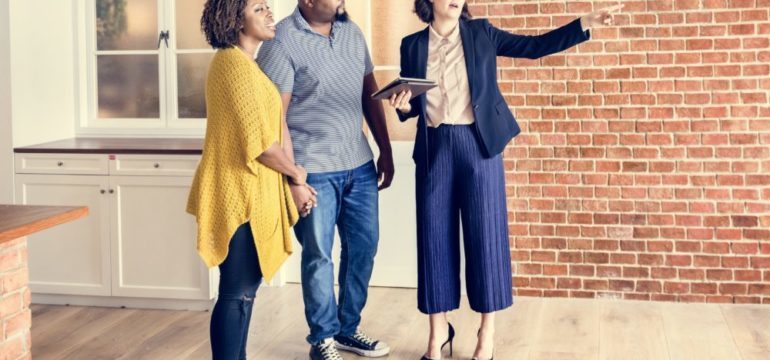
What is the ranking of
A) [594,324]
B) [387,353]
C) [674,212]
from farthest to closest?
[674,212] < [594,324] < [387,353]

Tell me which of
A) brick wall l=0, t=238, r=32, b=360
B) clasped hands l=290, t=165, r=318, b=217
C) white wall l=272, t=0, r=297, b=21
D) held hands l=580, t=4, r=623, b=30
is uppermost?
white wall l=272, t=0, r=297, b=21

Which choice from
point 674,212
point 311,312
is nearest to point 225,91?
point 311,312

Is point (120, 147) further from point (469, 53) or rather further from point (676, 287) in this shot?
point (676, 287)

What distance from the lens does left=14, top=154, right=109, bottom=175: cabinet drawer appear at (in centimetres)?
505

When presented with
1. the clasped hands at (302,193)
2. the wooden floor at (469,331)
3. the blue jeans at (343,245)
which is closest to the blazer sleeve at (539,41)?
the blue jeans at (343,245)

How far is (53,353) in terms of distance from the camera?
434 cm

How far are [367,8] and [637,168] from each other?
1.54 metres

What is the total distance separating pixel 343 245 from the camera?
4125 millimetres

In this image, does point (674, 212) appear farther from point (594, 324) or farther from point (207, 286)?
point (207, 286)

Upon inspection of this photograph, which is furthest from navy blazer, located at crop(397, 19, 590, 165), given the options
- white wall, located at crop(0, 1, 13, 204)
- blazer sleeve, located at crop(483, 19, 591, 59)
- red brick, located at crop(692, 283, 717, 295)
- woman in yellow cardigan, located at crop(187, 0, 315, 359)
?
white wall, located at crop(0, 1, 13, 204)

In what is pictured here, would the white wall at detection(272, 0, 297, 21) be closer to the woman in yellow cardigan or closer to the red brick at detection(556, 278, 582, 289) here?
the red brick at detection(556, 278, 582, 289)

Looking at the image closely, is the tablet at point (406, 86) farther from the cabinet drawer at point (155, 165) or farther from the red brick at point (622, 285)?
the red brick at point (622, 285)

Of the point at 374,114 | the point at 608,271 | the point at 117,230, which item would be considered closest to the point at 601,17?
the point at 374,114

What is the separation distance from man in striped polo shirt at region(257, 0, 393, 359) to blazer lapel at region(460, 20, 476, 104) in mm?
415
